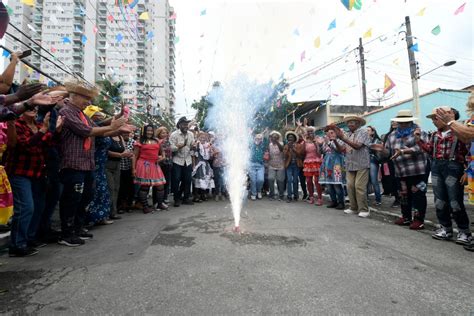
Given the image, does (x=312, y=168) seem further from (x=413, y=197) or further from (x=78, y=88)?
(x=78, y=88)

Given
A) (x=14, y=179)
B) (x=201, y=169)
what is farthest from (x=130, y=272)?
(x=201, y=169)

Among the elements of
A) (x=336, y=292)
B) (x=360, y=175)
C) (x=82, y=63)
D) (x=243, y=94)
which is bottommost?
(x=336, y=292)

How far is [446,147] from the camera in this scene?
13.4 feet

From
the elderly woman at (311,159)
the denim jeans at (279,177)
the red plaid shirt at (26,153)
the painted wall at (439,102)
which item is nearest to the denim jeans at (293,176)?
the denim jeans at (279,177)

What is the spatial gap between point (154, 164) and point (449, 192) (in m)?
5.47

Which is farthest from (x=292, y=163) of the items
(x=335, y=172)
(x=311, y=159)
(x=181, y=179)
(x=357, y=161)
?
(x=181, y=179)

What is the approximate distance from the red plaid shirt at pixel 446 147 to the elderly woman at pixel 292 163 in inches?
159

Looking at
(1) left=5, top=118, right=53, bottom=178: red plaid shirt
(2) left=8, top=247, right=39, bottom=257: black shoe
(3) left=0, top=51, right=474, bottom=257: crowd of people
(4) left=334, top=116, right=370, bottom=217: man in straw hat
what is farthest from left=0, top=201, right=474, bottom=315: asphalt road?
(4) left=334, top=116, right=370, bottom=217: man in straw hat

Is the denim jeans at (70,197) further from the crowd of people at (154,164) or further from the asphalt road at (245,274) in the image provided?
the asphalt road at (245,274)

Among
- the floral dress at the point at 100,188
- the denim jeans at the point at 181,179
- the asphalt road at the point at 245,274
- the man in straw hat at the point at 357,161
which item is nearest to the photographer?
the asphalt road at the point at 245,274

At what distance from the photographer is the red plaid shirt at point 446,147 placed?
13.1ft

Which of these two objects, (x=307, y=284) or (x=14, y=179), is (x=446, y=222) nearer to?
(x=307, y=284)

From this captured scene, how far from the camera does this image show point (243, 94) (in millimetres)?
7129

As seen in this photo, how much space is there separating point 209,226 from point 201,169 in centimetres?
354
